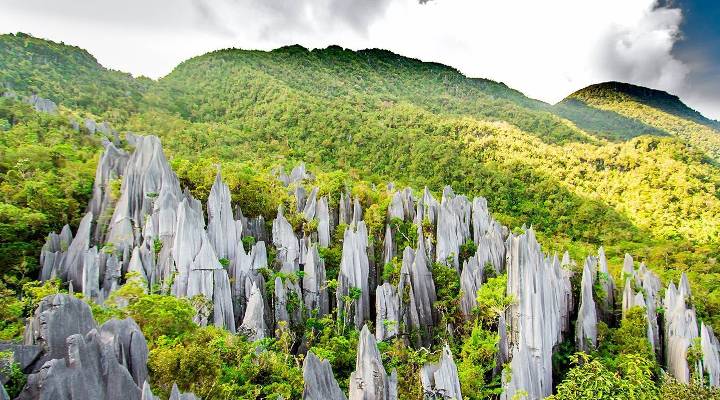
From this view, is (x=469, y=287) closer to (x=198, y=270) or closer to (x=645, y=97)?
(x=198, y=270)

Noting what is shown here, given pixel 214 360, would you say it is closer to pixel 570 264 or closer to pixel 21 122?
pixel 570 264

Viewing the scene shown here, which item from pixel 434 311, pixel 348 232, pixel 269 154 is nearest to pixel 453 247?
pixel 434 311

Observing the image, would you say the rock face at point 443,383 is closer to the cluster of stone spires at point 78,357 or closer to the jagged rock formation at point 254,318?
the jagged rock formation at point 254,318

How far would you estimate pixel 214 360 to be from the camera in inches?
431

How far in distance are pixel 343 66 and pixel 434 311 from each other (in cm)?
6050

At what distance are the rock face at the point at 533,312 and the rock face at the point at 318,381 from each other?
8.59 metres

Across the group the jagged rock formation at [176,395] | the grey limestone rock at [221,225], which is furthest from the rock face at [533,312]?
the jagged rock formation at [176,395]

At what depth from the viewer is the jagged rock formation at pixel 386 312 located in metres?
19.3

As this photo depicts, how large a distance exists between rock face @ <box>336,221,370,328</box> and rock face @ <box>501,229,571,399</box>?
259 inches

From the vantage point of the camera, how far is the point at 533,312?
1820 cm

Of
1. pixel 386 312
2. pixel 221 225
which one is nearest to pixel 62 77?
pixel 221 225

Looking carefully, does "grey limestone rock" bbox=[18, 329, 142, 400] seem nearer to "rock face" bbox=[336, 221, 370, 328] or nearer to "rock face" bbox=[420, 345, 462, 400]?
"rock face" bbox=[420, 345, 462, 400]

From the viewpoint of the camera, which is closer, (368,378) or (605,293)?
(368,378)

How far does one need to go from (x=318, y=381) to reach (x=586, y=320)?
14.8m
